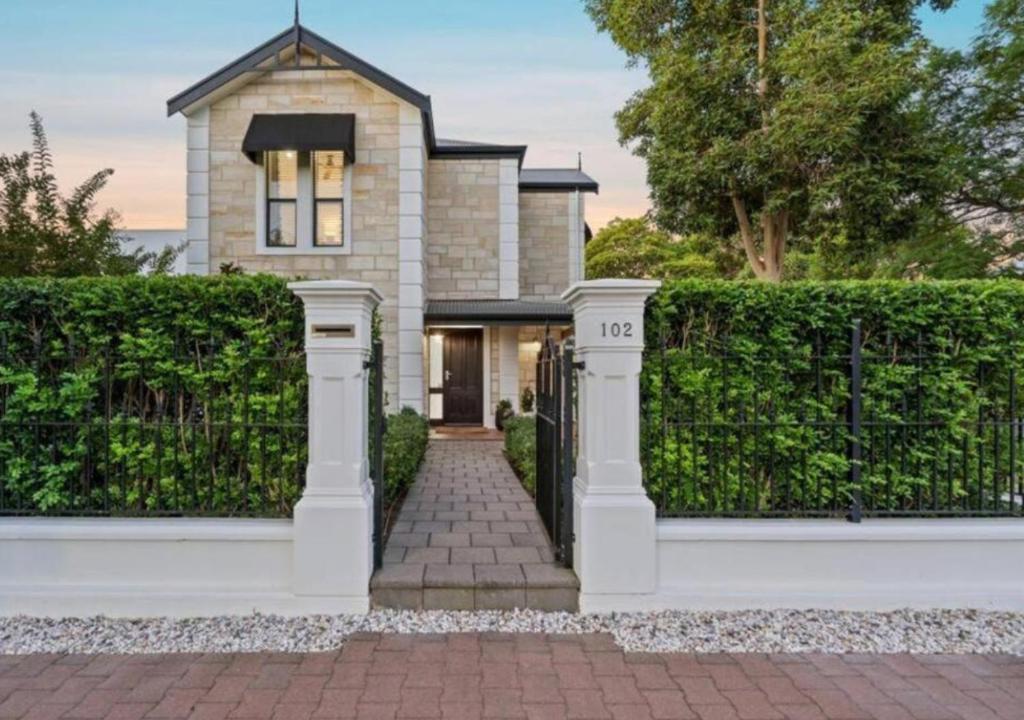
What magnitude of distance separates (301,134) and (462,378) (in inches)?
236

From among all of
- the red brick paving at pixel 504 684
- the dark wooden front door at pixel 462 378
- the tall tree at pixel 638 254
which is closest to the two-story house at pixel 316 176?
the dark wooden front door at pixel 462 378

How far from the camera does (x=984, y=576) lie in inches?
138

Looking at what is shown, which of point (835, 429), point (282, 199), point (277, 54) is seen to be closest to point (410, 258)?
point (282, 199)

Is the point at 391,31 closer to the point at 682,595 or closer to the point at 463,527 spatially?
the point at 463,527

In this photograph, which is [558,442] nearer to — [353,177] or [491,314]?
[491,314]

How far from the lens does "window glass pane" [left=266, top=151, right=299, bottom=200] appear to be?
9.77m

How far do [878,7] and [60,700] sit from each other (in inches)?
592

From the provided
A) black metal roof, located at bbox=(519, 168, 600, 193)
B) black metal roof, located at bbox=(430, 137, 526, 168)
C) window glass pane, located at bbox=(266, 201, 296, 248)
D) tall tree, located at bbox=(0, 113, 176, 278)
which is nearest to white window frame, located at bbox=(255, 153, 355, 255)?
window glass pane, located at bbox=(266, 201, 296, 248)

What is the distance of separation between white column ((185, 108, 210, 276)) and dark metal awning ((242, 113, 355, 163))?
89cm

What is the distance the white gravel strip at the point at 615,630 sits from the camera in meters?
3.04

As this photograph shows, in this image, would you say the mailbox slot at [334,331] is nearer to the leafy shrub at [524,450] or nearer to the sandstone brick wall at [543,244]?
the leafy shrub at [524,450]

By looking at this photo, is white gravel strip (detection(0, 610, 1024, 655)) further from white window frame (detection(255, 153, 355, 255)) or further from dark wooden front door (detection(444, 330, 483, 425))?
dark wooden front door (detection(444, 330, 483, 425))

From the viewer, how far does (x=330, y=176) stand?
9.80 m

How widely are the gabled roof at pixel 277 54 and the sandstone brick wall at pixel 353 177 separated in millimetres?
237
